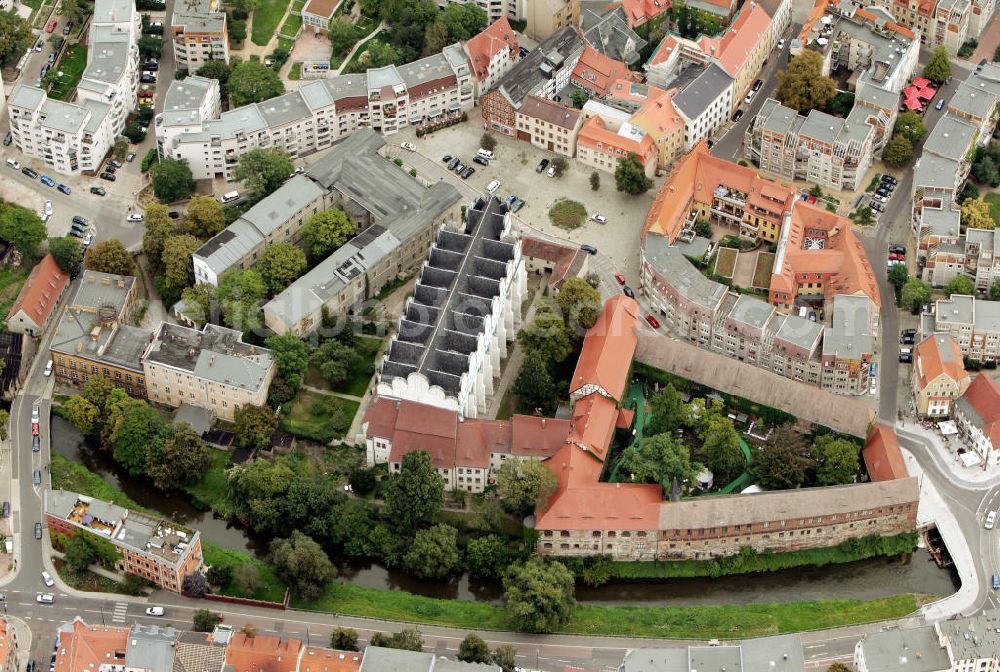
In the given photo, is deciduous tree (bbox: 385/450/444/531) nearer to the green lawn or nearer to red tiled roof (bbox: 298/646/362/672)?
the green lawn

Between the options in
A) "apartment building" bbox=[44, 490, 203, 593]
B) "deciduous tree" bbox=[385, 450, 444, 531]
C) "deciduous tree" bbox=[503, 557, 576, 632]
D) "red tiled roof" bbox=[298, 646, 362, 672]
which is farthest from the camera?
"deciduous tree" bbox=[385, 450, 444, 531]

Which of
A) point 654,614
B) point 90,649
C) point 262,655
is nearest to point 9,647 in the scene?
point 90,649

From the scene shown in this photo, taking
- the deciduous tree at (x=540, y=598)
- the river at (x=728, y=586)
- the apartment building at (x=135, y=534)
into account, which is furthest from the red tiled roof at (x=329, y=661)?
the apartment building at (x=135, y=534)

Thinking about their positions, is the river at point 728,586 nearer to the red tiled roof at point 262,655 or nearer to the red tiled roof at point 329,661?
the red tiled roof at point 329,661

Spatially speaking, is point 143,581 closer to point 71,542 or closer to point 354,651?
point 71,542

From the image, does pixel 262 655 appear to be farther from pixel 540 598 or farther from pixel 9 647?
pixel 540 598

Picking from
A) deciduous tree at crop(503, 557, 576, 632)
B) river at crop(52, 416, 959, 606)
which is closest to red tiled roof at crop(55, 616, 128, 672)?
river at crop(52, 416, 959, 606)

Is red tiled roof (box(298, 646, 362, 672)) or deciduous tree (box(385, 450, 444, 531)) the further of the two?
deciduous tree (box(385, 450, 444, 531))
